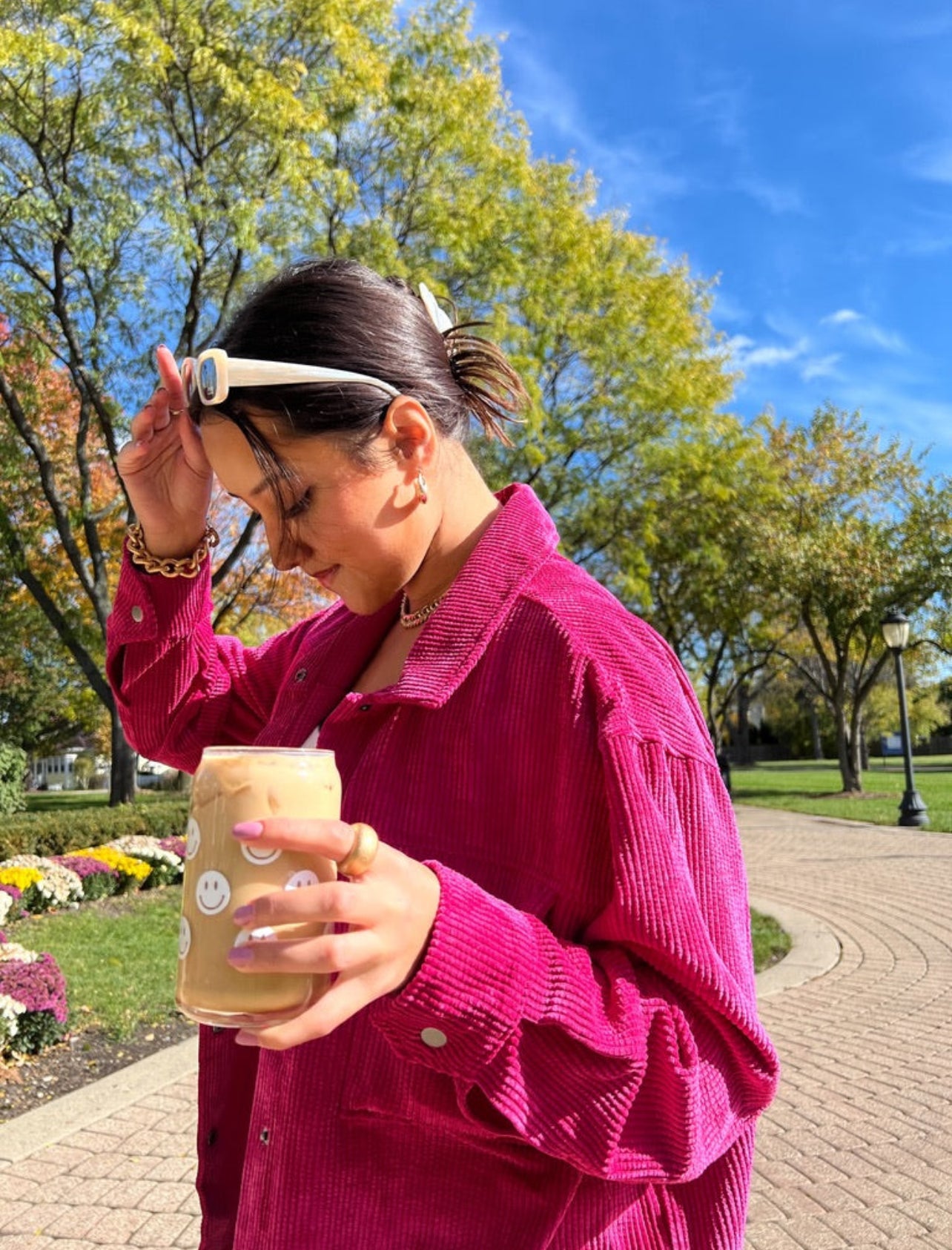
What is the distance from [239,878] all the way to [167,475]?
3.22ft

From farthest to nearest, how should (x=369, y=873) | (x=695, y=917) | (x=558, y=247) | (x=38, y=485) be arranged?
(x=558, y=247)
(x=38, y=485)
(x=695, y=917)
(x=369, y=873)

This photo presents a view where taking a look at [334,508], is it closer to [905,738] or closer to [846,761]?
[905,738]

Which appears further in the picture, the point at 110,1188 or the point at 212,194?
the point at 212,194

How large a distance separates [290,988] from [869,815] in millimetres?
20785

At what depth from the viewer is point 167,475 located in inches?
67.9

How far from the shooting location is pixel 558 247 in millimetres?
18766

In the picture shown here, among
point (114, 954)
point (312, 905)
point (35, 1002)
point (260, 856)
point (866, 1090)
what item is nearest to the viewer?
point (312, 905)

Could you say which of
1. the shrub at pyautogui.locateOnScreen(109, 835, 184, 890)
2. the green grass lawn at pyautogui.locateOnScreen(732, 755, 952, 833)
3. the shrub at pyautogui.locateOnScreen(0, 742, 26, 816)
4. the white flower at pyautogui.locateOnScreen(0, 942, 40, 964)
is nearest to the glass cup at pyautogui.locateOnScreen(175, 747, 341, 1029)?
the white flower at pyautogui.locateOnScreen(0, 942, 40, 964)

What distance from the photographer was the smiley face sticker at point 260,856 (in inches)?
35.4

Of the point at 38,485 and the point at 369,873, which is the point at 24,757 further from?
the point at 369,873

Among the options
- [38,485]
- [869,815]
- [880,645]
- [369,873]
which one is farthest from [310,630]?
[880,645]

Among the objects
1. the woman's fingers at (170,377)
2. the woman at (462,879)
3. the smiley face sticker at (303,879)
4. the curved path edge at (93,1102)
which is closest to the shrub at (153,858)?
the curved path edge at (93,1102)

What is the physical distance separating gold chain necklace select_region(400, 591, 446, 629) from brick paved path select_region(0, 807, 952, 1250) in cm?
324

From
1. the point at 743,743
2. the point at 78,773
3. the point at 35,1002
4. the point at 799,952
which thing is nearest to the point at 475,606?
the point at 35,1002
